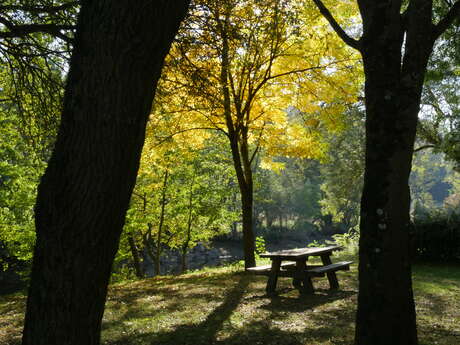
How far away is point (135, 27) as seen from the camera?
2488mm

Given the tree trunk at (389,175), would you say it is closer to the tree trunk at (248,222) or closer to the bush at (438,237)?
the tree trunk at (248,222)

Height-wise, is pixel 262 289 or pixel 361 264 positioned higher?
pixel 361 264

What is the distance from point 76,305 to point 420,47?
12.8 ft

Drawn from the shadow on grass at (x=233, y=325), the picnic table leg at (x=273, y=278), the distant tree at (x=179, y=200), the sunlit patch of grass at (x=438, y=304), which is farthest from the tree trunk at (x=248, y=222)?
the sunlit patch of grass at (x=438, y=304)

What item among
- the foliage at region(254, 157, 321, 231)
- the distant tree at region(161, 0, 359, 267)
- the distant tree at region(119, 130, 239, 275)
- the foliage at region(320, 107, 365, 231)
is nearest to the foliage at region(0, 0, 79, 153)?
the distant tree at region(161, 0, 359, 267)

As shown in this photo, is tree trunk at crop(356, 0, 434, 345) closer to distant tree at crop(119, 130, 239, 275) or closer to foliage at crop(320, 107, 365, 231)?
distant tree at crop(119, 130, 239, 275)

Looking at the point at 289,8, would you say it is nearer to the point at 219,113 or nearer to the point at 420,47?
the point at 219,113

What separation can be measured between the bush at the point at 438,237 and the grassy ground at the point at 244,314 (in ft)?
Result: 9.70

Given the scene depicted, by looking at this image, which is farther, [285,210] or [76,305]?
Answer: [285,210]

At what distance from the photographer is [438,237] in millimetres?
11953

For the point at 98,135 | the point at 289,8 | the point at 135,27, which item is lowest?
the point at 98,135

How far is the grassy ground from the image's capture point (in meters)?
4.96

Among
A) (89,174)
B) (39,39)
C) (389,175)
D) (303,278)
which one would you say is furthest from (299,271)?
(39,39)

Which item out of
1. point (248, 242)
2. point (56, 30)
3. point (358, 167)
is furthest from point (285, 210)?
point (56, 30)
